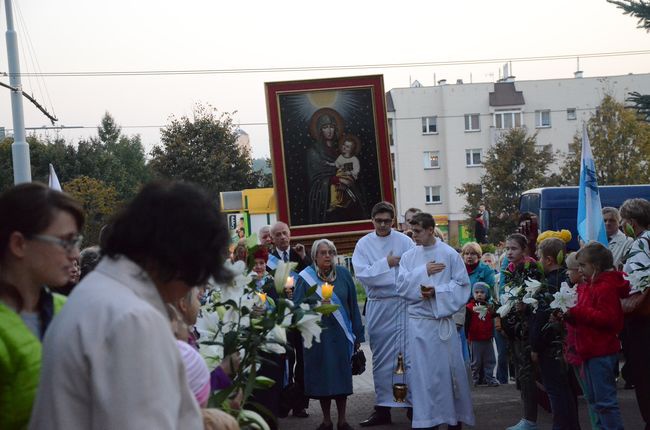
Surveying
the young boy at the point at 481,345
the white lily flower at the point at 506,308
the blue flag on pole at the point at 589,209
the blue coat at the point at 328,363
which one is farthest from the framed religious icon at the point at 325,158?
the white lily flower at the point at 506,308

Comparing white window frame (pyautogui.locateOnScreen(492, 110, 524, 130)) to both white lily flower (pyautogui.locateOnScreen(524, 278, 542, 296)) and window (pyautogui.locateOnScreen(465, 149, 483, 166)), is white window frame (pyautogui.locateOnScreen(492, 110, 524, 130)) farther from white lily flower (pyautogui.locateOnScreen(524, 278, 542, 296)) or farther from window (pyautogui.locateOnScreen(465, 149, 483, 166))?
white lily flower (pyautogui.locateOnScreen(524, 278, 542, 296))

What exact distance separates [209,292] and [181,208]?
344cm

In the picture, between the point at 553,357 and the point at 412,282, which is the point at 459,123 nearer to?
the point at 412,282

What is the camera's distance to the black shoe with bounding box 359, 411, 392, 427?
10516 mm

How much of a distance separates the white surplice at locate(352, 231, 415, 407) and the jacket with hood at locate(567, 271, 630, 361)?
9.66 feet

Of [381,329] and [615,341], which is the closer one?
[615,341]

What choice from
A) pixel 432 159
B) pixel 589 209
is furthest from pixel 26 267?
pixel 432 159

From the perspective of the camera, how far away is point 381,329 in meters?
10.8

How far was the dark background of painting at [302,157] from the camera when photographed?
14.7m

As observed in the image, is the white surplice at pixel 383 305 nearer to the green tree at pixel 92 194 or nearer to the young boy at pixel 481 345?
the young boy at pixel 481 345

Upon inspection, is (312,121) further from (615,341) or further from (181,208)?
(181,208)

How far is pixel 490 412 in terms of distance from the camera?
10664 millimetres

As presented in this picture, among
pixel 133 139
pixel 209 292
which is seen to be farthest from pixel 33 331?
pixel 133 139

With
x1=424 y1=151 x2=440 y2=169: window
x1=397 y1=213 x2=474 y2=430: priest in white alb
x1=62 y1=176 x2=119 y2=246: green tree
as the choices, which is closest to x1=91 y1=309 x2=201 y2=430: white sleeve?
x1=397 y1=213 x2=474 y2=430: priest in white alb
